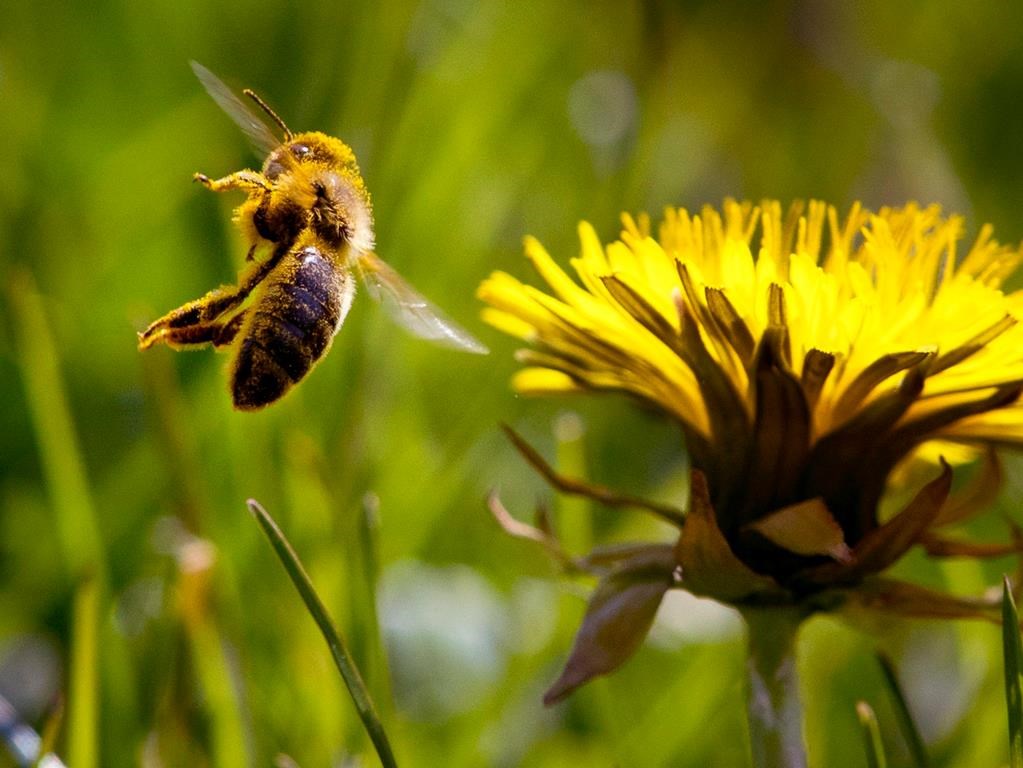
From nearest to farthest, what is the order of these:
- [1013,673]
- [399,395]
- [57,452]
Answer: [1013,673] < [57,452] < [399,395]

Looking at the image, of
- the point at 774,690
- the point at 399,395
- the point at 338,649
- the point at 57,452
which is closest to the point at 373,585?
the point at 338,649

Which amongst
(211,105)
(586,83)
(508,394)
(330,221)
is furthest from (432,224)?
(330,221)

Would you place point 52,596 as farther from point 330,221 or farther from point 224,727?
point 330,221

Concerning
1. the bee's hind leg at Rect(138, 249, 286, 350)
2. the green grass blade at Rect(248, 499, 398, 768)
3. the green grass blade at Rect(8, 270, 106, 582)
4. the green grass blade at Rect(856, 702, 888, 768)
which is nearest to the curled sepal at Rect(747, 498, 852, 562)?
the green grass blade at Rect(856, 702, 888, 768)

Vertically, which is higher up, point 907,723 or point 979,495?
point 979,495

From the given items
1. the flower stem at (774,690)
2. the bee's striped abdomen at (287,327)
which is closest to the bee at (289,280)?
the bee's striped abdomen at (287,327)

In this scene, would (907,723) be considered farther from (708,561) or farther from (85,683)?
(85,683)
